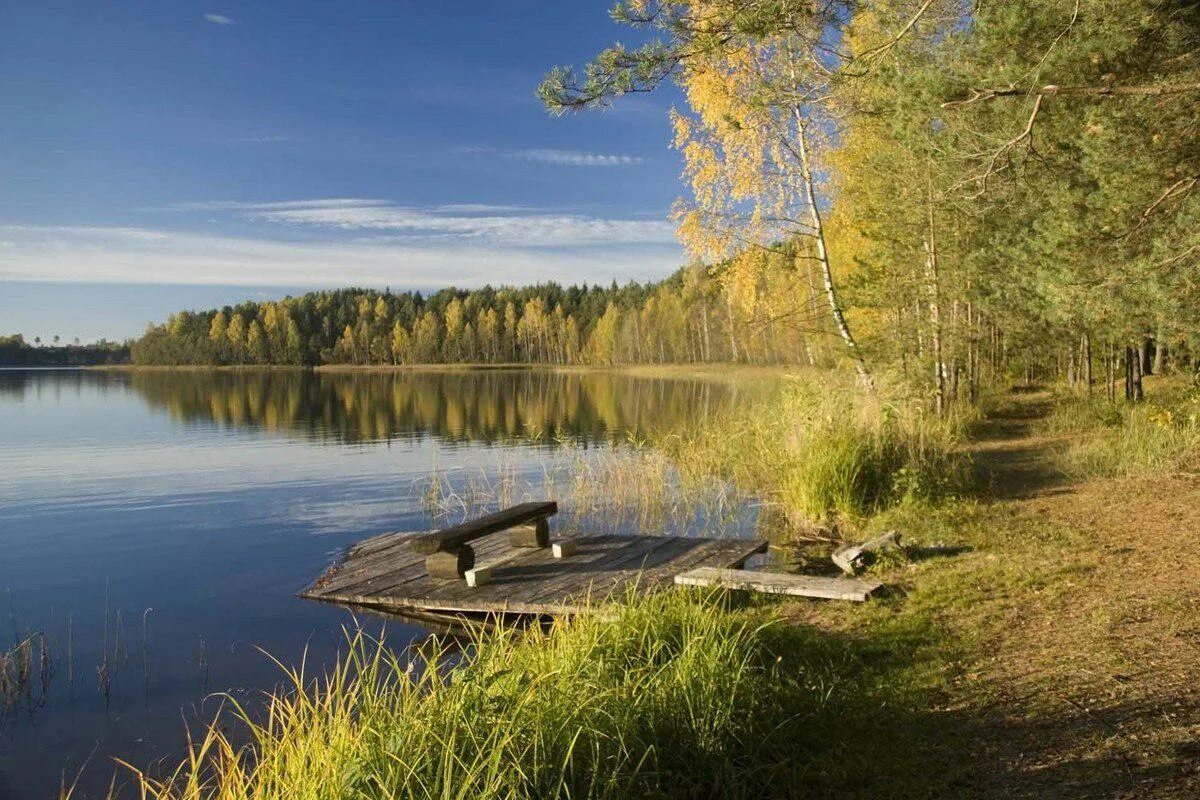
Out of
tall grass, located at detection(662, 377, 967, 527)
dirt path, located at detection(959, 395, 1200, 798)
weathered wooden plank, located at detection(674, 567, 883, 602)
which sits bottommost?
weathered wooden plank, located at detection(674, 567, 883, 602)

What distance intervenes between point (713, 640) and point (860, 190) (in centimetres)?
1555

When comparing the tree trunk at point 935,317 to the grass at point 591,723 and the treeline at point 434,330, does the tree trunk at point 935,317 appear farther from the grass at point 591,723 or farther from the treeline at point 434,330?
the treeline at point 434,330

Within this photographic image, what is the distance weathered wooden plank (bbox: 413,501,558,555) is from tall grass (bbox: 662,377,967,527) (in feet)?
10.8

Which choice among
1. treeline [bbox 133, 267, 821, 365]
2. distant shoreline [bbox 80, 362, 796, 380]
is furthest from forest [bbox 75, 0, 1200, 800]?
treeline [bbox 133, 267, 821, 365]

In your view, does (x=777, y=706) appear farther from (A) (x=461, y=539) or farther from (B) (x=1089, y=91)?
(B) (x=1089, y=91)

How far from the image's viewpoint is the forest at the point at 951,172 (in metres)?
7.80

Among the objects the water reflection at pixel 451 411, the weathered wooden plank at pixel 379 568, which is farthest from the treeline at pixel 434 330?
the weathered wooden plank at pixel 379 568

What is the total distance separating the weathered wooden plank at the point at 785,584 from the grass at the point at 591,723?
4.91 ft

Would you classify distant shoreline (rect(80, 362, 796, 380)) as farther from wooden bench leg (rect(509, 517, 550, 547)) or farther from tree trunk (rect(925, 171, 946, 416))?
wooden bench leg (rect(509, 517, 550, 547))

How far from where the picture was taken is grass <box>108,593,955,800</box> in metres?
3.34

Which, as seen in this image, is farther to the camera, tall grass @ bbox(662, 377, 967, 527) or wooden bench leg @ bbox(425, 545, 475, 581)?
tall grass @ bbox(662, 377, 967, 527)

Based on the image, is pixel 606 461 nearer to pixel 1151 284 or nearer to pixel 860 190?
pixel 860 190

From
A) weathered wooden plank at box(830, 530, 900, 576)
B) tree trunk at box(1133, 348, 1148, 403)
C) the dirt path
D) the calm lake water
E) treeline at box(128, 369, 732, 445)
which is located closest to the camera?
the dirt path

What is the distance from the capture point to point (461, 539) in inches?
342
